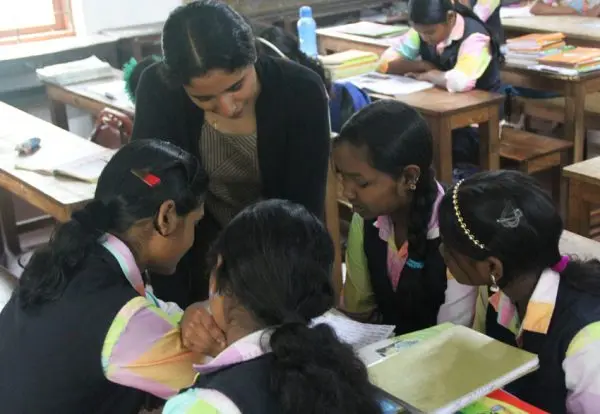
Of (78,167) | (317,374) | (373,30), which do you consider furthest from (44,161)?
(373,30)

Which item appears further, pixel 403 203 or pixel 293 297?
pixel 403 203

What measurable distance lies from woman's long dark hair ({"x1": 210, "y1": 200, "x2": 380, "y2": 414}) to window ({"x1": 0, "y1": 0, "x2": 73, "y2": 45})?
133 inches

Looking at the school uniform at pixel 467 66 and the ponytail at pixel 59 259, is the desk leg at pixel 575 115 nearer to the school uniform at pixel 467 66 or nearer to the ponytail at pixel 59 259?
the school uniform at pixel 467 66

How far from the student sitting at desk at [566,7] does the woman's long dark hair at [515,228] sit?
3.58 meters

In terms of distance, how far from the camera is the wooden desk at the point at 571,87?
359cm

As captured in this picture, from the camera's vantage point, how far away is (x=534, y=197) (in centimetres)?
141

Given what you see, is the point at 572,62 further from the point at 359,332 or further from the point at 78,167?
the point at 359,332

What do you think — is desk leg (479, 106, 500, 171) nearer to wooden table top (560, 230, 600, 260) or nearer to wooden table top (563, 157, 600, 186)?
wooden table top (563, 157, 600, 186)

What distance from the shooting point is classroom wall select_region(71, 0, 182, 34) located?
4.37 metres

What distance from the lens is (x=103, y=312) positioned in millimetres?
1326

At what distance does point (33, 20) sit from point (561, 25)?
284 cm

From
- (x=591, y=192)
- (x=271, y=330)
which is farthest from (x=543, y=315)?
(x=591, y=192)

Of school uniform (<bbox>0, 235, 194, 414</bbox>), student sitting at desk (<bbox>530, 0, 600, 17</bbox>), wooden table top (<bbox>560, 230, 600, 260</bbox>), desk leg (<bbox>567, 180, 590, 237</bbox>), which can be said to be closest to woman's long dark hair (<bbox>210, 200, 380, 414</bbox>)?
school uniform (<bbox>0, 235, 194, 414</bbox>)

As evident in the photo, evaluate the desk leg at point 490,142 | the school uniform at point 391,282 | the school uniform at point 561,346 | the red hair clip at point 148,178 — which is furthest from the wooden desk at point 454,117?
the red hair clip at point 148,178
